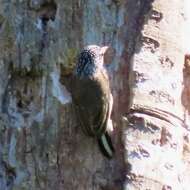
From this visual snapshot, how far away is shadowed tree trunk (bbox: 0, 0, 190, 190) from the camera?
595cm

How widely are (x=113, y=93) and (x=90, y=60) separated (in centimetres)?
36

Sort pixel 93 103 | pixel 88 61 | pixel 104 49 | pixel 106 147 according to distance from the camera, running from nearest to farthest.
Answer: pixel 106 147 → pixel 104 49 → pixel 93 103 → pixel 88 61

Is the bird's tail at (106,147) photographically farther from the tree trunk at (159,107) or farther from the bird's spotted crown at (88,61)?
the bird's spotted crown at (88,61)

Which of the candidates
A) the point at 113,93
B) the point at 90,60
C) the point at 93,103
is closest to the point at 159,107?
the point at 113,93

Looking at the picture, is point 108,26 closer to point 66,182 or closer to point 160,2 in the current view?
point 160,2

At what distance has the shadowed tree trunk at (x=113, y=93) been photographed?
5.95 meters

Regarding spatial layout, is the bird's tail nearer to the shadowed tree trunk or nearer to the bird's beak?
the shadowed tree trunk

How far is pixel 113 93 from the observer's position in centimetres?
610

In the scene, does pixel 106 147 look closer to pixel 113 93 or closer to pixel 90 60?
pixel 113 93

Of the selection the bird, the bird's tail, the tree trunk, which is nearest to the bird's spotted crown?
the bird

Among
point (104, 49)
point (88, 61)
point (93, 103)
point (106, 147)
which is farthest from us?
point (88, 61)

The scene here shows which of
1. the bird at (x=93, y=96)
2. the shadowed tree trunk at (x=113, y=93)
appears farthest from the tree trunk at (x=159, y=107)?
the bird at (x=93, y=96)

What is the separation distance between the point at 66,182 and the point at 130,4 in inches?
39.2

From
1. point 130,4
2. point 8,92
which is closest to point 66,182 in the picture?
point 8,92
